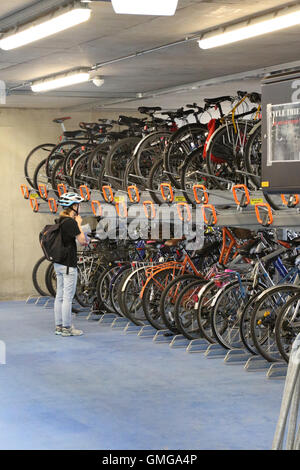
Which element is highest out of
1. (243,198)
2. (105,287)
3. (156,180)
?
(156,180)

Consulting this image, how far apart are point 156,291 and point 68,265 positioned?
1074 mm

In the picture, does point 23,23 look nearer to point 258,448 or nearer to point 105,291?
point 258,448

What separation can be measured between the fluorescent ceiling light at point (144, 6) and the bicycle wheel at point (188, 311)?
4285 mm

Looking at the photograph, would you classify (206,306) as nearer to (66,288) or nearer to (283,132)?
(66,288)

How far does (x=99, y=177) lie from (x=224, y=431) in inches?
199

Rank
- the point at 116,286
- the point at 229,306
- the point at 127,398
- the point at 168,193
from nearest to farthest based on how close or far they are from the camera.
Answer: the point at 127,398
the point at 229,306
the point at 168,193
the point at 116,286

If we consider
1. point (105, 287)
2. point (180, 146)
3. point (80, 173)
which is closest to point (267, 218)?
point (180, 146)

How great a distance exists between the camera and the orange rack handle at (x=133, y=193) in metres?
8.93

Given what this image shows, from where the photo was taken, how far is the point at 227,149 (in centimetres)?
769

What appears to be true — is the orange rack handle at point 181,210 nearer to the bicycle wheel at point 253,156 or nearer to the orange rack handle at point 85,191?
the bicycle wheel at point 253,156

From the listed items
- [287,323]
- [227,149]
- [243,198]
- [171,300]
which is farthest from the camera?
[171,300]

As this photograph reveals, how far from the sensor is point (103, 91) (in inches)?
432

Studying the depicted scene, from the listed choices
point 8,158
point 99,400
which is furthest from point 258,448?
point 8,158

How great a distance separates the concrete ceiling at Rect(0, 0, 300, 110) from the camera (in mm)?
6020
